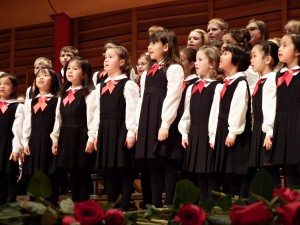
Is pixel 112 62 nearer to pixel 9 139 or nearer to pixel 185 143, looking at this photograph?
pixel 185 143

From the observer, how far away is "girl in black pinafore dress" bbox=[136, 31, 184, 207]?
3.01 meters

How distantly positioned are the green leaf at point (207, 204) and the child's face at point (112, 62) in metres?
2.70

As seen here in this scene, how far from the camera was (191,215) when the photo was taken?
2.17ft

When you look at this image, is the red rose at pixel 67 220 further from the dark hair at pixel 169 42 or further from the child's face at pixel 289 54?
the dark hair at pixel 169 42

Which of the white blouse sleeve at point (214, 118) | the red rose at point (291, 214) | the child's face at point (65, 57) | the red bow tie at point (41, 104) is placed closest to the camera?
the red rose at point (291, 214)

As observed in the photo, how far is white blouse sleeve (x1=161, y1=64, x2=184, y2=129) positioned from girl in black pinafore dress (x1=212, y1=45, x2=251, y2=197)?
220 mm

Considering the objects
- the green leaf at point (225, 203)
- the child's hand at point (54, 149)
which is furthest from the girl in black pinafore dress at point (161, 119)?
the green leaf at point (225, 203)

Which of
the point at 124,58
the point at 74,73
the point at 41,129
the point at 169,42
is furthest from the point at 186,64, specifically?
the point at 41,129

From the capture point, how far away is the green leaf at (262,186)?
27.0 inches

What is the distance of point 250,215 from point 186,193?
15 cm

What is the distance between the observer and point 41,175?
0.71m

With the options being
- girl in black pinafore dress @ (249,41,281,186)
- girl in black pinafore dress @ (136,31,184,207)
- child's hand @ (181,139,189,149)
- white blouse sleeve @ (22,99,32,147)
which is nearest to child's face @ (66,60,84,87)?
white blouse sleeve @ (22,99,32,147)

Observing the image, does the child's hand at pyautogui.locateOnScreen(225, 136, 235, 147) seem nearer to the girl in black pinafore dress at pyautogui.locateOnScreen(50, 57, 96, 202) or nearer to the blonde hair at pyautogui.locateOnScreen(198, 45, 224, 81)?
the blonde hair at pyautogui.locateOnScreen(198, 45, 224, 81)

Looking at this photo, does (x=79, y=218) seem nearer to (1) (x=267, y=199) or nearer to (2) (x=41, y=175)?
(2) (x=41, y=175)
